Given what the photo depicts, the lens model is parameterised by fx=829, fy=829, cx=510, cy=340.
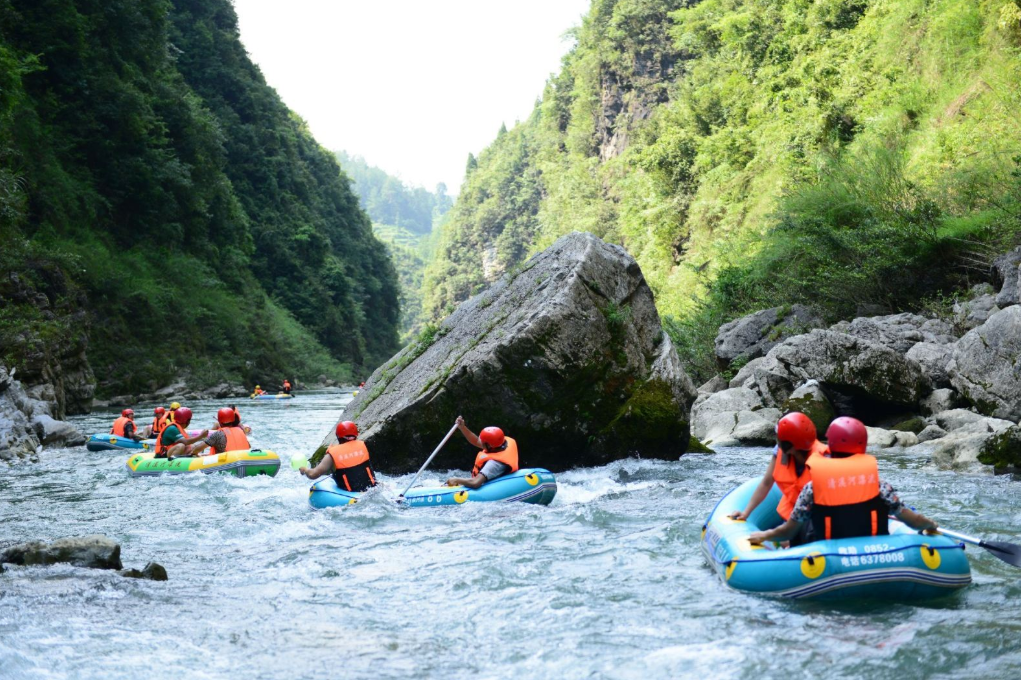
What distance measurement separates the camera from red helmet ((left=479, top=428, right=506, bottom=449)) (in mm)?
9172

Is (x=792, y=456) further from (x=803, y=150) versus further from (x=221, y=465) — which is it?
(x=803, y=150)

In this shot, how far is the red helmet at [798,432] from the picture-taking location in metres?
5.65

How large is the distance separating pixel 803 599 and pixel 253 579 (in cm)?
401

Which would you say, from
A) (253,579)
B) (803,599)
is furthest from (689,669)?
(253,579)

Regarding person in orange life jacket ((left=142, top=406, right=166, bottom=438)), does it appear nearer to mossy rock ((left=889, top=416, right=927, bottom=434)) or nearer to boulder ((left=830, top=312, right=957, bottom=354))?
mossy rock ((left=889, top=416, right=927, bottom=434))

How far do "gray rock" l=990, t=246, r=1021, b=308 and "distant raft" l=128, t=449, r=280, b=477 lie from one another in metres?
12.3

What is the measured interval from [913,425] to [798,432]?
8.89 m

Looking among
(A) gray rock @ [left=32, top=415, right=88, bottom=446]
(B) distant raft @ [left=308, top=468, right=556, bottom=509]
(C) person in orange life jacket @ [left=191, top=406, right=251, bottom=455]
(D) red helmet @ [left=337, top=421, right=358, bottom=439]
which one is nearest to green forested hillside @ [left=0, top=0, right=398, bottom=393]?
(A) gray rock @ [left=32, top=415, right=88, bottom=446]

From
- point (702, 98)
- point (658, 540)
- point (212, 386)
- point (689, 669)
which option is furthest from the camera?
point (702, 98)

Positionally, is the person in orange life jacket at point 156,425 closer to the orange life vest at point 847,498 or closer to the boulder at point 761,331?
the boulder at point 761,331

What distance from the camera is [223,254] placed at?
134 feet

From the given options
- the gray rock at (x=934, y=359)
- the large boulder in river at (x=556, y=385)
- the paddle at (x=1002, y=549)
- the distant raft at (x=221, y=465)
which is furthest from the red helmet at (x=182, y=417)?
the gray rock at (x=934, y=359)

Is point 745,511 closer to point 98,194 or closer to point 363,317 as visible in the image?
point 98,194

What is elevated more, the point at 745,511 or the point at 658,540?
the point at 745,511
